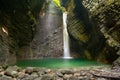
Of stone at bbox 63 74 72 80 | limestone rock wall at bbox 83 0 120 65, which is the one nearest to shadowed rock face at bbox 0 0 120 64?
limestone rock wall at bbox 83 0 120 65

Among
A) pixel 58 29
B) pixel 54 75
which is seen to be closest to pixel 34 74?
pixel 54 75

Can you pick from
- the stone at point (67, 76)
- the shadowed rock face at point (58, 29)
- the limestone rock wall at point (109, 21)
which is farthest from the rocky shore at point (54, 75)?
the shadowed rock face at point (58, 29)

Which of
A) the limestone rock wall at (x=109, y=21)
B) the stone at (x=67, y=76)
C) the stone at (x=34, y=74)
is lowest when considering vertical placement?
the stone at (x=67, y=76)

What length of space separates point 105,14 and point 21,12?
25.9ft

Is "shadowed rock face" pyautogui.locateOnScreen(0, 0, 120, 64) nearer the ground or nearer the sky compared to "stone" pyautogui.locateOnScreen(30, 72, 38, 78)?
nearer the sky

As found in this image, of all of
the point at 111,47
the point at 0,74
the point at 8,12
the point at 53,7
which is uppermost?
the point at 53,7

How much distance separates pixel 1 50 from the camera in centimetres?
1362

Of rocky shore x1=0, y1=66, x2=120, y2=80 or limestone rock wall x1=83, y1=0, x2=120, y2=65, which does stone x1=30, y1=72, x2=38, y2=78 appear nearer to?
rocky shore x1=0, y1=66, x2=120, y2=80

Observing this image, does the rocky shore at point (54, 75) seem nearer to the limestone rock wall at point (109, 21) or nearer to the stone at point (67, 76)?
the stone at point (67, 76)

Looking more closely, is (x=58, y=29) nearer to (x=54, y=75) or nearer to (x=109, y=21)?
(x=109, y=21)

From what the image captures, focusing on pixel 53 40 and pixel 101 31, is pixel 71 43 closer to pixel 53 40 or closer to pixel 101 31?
pixel 53 40

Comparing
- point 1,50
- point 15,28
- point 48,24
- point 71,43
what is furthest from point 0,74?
point 48,24

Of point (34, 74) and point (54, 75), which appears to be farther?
point (34, 74)

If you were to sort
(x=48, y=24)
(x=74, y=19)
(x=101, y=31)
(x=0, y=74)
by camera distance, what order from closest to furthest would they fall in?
(x=0, y=74) < (x=101, y=31) < (x=74, y=19) < (x=48, y=24)
